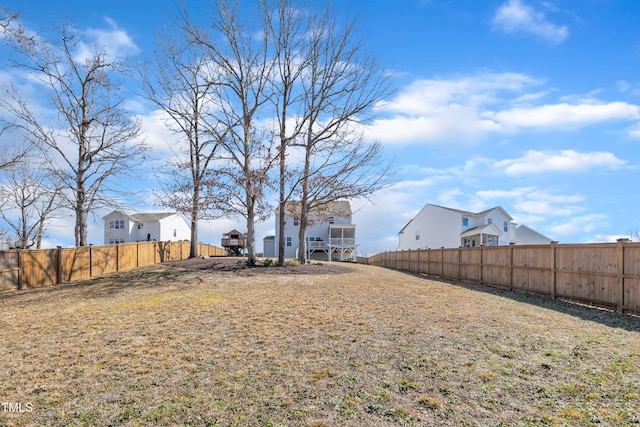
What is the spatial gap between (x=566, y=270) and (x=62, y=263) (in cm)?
1789

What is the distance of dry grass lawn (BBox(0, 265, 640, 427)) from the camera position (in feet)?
13.3

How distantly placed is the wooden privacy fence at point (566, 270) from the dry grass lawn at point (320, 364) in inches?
29.6

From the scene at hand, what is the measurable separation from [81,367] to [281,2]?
1840 centimetres

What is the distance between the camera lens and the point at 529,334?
670cm

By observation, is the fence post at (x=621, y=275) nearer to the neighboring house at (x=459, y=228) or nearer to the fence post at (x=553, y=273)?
the fence post at (x=553, y=273)

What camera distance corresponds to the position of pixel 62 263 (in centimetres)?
1553

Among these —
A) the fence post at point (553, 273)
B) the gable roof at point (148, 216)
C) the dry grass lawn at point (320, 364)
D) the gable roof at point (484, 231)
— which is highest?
the gable roof at point (148, 216)

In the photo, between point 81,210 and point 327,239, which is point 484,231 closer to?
point 327,239

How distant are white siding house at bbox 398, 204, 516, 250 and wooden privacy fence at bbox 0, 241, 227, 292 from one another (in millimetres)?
24665

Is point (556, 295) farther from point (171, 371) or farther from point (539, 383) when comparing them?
point (171, 371)

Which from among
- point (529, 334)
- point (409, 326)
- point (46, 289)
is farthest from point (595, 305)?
point (46, 289)

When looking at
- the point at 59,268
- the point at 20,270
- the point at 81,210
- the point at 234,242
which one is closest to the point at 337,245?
the point at 234,242

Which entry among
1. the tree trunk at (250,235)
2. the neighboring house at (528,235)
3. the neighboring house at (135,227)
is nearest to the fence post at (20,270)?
the tree trunk at (250,235)

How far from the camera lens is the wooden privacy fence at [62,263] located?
13.8m
